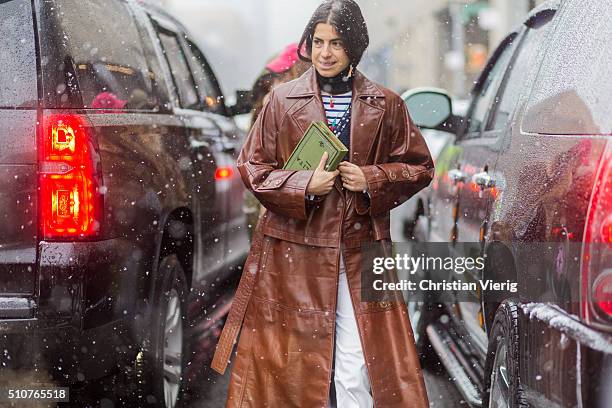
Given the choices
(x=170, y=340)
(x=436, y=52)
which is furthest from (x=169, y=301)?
(x=436, y=52)

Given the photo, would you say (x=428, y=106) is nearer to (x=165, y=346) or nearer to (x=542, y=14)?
(x=542, y=14)

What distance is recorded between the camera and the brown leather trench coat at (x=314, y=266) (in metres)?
3.90

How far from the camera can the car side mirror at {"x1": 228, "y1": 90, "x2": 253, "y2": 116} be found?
5.89 m

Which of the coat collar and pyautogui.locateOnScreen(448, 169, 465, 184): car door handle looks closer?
the coat collar

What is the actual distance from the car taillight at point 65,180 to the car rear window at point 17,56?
0.14 m

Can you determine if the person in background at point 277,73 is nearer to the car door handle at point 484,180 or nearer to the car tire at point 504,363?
the car door handle at point 484,180

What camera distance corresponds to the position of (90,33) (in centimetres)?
443

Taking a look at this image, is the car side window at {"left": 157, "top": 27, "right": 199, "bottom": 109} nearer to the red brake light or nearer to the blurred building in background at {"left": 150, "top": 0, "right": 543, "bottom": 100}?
the red brake light

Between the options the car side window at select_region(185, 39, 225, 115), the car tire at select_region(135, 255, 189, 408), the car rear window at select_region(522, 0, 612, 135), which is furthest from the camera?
the car side window at select_region(185, 39, 225, 115)

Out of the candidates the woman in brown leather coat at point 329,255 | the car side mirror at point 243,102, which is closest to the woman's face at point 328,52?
the woman in brown leather coat at point 329,255

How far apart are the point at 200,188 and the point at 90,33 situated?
4.06 feet

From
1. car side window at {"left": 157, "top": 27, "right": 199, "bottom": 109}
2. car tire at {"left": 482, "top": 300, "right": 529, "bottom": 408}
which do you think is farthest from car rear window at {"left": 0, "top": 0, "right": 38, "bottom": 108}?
car tire at {"left": 482, "top": 300, "right": 529, "bottom": 408}

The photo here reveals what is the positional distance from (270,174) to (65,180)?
2.59ft

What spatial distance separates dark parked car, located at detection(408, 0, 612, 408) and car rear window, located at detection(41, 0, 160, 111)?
4.35ft
